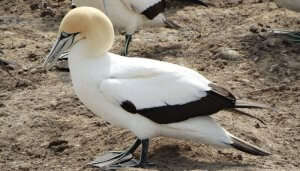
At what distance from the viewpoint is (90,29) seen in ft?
21.3

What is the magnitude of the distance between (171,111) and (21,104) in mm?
2300

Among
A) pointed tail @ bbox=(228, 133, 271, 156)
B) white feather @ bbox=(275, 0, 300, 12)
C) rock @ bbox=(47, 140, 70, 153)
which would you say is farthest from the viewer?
white feather @ bbox=(275, 0, 300, 12)

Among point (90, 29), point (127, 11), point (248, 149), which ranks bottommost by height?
point (127, 11)

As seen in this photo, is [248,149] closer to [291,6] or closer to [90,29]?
[90,29]

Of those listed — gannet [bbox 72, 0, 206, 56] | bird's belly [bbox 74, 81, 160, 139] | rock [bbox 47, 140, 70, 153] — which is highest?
bird's belly [bbox 74, 81, 160, 139]

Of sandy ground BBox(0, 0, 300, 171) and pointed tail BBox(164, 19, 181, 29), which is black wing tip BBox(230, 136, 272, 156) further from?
pointed tail BBox(164, 19, 181, 29)

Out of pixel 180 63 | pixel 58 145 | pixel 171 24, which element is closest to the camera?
pixel 58 145

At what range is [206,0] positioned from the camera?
466 inches

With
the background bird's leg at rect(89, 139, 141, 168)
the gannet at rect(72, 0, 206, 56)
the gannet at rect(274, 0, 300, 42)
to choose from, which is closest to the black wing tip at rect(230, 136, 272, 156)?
the background bird's leg at rect(89, 139, 141, 168)

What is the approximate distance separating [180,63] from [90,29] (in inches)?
114

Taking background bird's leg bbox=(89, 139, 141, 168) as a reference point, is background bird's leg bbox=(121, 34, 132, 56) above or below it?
below

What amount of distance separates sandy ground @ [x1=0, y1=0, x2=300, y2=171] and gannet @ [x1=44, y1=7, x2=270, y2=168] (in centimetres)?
26

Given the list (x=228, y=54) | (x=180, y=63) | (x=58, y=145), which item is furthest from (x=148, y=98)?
(x=228, y=54)

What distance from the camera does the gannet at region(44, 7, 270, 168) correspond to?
6203 mm
